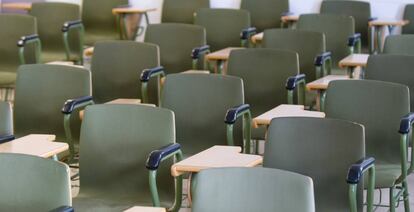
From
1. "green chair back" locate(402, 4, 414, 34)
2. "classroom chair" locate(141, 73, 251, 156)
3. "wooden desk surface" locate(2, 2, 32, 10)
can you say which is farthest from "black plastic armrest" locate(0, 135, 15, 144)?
"green chair back" locate(402, 4, 414, 34)

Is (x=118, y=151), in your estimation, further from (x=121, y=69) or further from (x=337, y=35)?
(x=337, y=35)

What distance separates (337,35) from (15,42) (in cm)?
259

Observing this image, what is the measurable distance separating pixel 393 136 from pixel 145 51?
189cm

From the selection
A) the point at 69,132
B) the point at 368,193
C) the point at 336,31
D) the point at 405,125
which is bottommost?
the point at 368,193

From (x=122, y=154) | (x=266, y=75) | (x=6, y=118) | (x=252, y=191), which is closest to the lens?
(x=252, y=191)

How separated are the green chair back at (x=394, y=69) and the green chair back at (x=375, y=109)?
2.37 ft

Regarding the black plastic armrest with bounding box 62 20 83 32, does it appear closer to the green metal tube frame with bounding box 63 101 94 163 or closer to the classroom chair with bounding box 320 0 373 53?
the classroom chair with bounding box 320 0 373 53

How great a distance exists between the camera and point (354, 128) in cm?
390

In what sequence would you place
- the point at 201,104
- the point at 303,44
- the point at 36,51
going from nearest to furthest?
the point at 201,104 < the point at 303,44 < the point at 36,51

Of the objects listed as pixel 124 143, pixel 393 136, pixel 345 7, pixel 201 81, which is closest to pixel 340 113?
pixel 393 136

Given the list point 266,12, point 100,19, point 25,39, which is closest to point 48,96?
point 25,39

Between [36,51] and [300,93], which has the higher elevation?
[36,51]

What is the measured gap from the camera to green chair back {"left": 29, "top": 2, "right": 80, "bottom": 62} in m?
7.73

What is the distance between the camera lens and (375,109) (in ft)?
15.4
